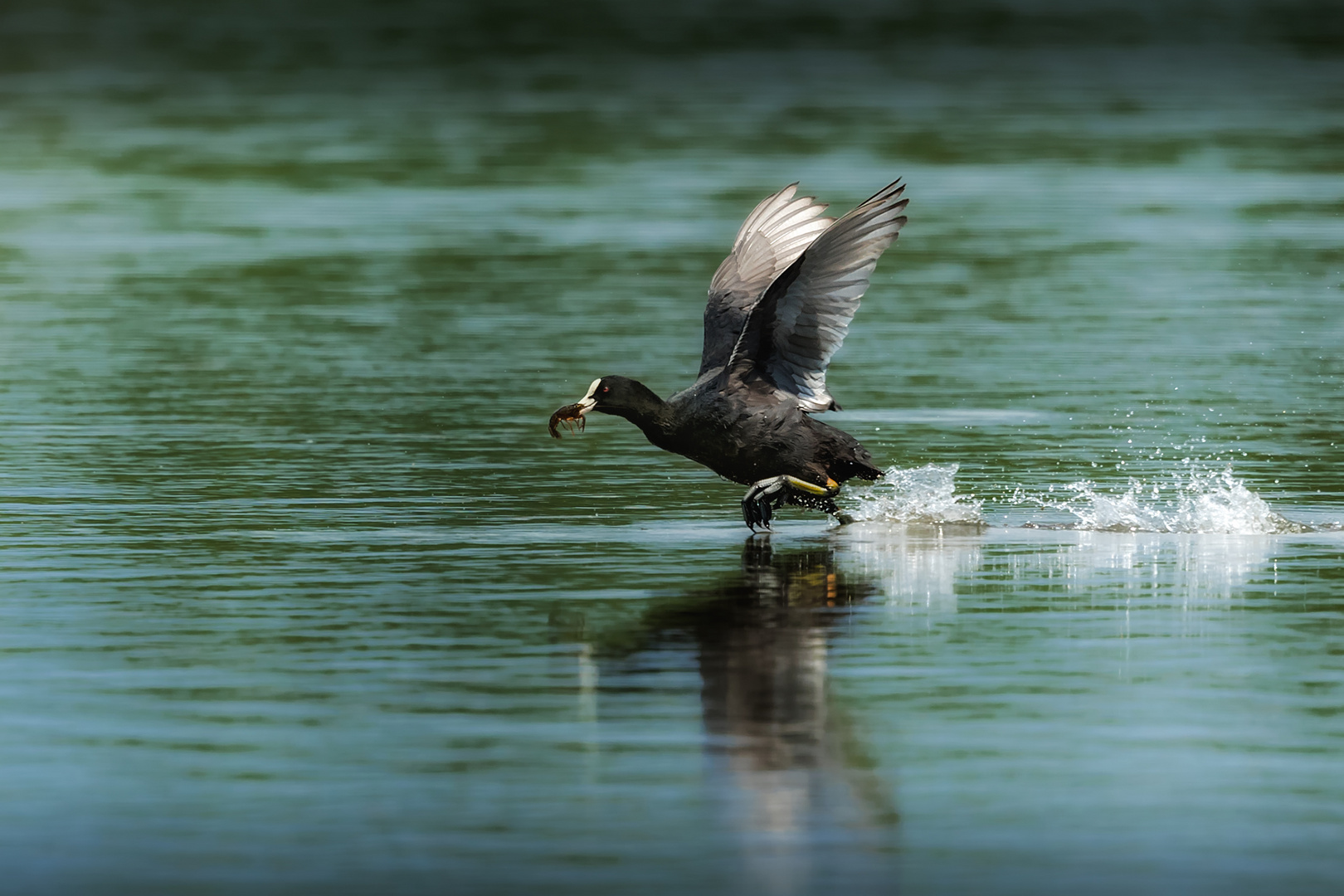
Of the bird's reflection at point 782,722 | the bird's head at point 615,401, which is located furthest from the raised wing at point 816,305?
the bird's reflection at point 782,722

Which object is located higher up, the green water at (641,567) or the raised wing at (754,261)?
the raised wing at (754,261)

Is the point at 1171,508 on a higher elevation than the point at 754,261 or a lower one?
lower

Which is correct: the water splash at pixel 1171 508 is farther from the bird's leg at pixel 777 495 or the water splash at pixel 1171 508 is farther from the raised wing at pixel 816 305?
the raised wing at pixel 816 305

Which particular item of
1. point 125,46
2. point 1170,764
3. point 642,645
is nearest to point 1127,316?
point 642,645

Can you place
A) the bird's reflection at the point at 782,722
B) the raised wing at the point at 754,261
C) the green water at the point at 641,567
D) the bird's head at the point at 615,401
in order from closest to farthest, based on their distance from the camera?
the bird's reflection at the point at 782,722
the green water at the point at 641,567
the bird's head at the point at 615,401
the raised wing at the point at 754,261

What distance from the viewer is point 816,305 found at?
14477 mm

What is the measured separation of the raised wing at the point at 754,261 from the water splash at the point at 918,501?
1108 millimetres

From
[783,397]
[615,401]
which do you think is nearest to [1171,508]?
[783,397]

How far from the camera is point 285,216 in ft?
109

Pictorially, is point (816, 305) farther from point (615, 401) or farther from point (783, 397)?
point (615, 401)

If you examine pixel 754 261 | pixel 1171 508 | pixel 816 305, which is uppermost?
pixel 754 261

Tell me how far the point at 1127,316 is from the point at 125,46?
191ft

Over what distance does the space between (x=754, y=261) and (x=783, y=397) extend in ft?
A: 6.11

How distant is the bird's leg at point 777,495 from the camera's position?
14.0 meters
